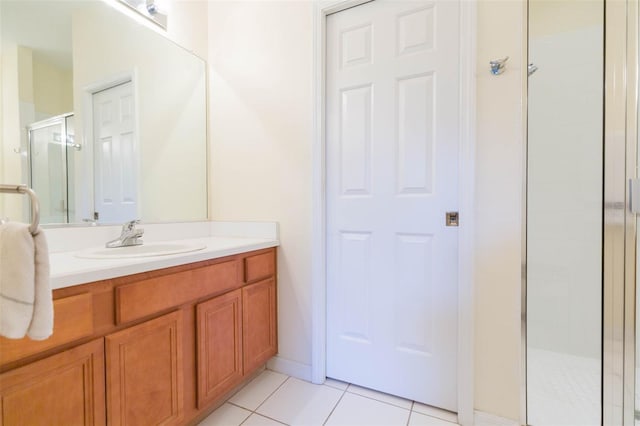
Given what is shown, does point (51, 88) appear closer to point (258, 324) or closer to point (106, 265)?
point (106, 265)

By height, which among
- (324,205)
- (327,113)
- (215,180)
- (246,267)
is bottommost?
(246,267)

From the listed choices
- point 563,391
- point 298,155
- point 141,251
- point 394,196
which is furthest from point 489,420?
point 141,251

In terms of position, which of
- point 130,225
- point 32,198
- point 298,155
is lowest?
point 130,225

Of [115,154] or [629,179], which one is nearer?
[629,179]

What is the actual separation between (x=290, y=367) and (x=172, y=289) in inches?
37.8

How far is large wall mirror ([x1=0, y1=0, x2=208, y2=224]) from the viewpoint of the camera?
3.62ft

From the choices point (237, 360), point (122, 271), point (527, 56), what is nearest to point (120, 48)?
point (122, 271)

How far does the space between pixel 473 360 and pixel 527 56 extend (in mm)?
1359

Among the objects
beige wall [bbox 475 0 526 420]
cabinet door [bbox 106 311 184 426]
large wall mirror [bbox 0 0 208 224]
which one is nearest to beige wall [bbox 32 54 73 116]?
large wall mirror [bbox 0 0 208 224]

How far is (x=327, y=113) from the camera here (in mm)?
1614

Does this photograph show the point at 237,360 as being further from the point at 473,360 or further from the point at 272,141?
the point at 272,141

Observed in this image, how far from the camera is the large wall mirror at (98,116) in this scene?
1.10 metres

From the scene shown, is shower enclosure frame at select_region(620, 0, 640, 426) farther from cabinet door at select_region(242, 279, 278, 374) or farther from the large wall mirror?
the large wall mirror

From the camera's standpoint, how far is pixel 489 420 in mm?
1238
